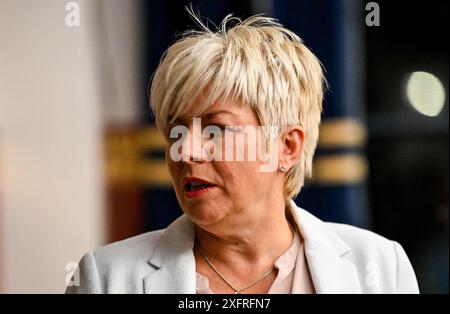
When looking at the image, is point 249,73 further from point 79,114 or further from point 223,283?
point 79,114

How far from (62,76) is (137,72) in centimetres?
18

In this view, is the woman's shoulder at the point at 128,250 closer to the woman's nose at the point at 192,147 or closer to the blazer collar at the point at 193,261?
the blazer collar at the point at 193,261

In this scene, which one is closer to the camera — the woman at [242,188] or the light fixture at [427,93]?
the woman at [242,188]

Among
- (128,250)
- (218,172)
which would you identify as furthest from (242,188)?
(128,250)

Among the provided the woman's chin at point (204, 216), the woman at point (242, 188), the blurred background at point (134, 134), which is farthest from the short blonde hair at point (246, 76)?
the blurred background at point (134, 134)

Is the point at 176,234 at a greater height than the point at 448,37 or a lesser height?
lesser

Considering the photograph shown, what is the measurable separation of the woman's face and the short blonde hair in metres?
0.01

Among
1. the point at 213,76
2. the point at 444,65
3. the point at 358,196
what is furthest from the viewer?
the point at 444,65

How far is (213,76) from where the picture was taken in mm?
848

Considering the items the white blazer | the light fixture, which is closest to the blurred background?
the light fixture

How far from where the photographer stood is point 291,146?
2.98 feet

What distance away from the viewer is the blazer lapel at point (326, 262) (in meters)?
0.89

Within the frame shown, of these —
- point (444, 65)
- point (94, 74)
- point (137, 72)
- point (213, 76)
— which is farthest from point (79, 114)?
point (213, 76)

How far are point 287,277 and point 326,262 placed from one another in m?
0.05
